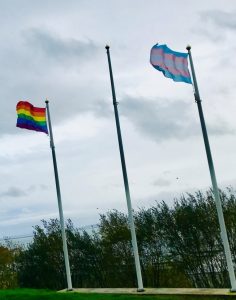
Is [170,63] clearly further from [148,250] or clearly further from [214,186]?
[148,250]

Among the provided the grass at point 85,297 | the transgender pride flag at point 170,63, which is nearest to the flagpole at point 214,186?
the transgender pride flag at point 170,63

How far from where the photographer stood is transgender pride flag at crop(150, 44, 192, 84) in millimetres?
14133

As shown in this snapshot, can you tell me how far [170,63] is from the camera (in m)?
14.2

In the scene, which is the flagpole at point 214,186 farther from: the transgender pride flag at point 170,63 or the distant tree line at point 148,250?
the distant tree line at point 148,250

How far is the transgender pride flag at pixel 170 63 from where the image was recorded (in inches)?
556

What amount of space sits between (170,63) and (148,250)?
8.41m

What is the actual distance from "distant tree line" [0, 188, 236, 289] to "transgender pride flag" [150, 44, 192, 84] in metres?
5.84

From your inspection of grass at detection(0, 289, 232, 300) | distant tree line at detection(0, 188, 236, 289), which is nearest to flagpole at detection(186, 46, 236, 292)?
grass at detection(0, 289, 232, 300)

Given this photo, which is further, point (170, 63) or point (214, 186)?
point (170, 63)

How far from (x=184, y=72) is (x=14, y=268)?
15.8 meters

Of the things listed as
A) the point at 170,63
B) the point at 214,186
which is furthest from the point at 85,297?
the point at 170,63

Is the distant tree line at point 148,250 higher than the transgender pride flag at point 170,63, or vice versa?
the transgender pride flag at point 170,63

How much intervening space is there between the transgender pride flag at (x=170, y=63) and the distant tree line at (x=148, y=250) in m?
5.84

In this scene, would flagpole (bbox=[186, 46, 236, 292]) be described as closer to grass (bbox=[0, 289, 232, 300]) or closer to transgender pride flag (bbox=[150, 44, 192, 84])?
transgender pride flag (bbox=[150, 44, 192, 84])
